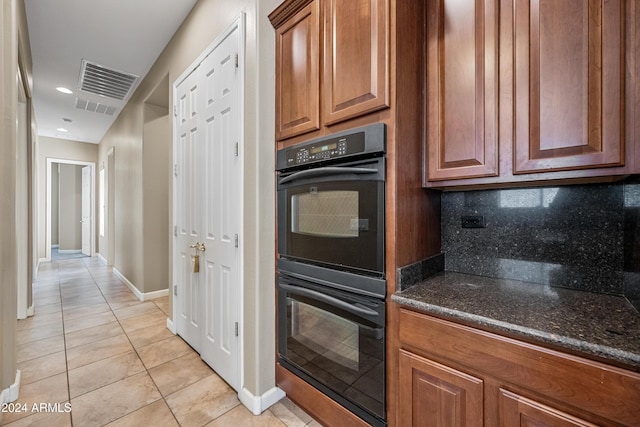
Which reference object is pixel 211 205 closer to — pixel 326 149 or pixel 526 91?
pixel 326 149

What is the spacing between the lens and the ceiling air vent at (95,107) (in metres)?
4.32

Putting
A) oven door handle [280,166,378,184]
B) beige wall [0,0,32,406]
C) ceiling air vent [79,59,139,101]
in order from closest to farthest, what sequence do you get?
oven door handle [280,166,378,184] → beige wall [0,0,32,406] → ceiling air vent [79,59,139,101]

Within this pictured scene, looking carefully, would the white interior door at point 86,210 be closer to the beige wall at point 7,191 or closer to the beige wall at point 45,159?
the beige wall at point 45,159

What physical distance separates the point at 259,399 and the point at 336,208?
4.08 ft

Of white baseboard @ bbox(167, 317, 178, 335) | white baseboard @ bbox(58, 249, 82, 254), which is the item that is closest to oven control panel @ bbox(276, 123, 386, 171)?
white baseboard @ bbox(167, 317, 178, 335)

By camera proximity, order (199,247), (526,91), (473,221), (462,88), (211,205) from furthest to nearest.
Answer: (199,247) → (211,205) → (473,221) → (462,88) → (526,91)

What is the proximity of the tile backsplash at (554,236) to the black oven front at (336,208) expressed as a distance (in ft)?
2.01

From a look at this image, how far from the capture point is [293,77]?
63.1 inches

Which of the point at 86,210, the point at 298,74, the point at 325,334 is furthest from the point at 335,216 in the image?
the point at 86,210

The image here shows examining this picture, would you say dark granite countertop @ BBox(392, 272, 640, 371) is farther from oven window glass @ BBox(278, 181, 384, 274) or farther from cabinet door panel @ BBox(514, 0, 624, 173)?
cabinet door panel @ BBox(514, 0, 624, 173)

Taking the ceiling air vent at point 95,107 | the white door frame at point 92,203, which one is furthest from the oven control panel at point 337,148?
the white door frame at point 92,203

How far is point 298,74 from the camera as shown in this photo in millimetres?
1567

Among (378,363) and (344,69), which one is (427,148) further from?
(378,363)

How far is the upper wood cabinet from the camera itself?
1.21 metres
